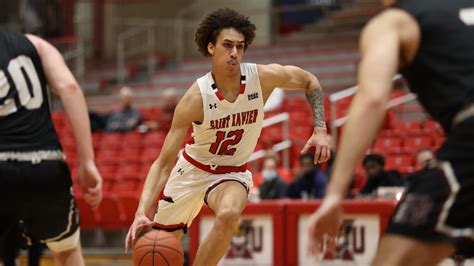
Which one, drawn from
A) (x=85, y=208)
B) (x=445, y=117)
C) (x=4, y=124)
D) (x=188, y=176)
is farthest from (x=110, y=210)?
(x=445, y=117)

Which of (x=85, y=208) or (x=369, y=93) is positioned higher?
(x=369, y=93)

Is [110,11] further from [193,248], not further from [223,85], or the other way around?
[223,85]

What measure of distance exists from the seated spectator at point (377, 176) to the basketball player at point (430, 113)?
24.9ft

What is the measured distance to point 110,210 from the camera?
1502 centimetres

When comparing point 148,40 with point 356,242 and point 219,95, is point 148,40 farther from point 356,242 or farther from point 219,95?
point 219,95

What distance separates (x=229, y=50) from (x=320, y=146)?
1.12m

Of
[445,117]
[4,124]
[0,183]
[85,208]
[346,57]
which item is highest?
[445,117]

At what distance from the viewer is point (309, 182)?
40.2ft

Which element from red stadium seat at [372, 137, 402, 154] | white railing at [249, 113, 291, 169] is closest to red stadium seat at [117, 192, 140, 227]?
white railing at [249, 113, 291, 169]

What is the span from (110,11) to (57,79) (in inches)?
843

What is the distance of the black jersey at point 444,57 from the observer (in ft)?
13.1

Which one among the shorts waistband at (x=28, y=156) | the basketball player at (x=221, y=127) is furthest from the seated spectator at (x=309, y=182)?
the shorts waistband at (x=28, y=156)

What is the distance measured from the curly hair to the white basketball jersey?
11.0 inches

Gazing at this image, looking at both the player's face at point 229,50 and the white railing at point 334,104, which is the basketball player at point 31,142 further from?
the white railing at point 334,104
